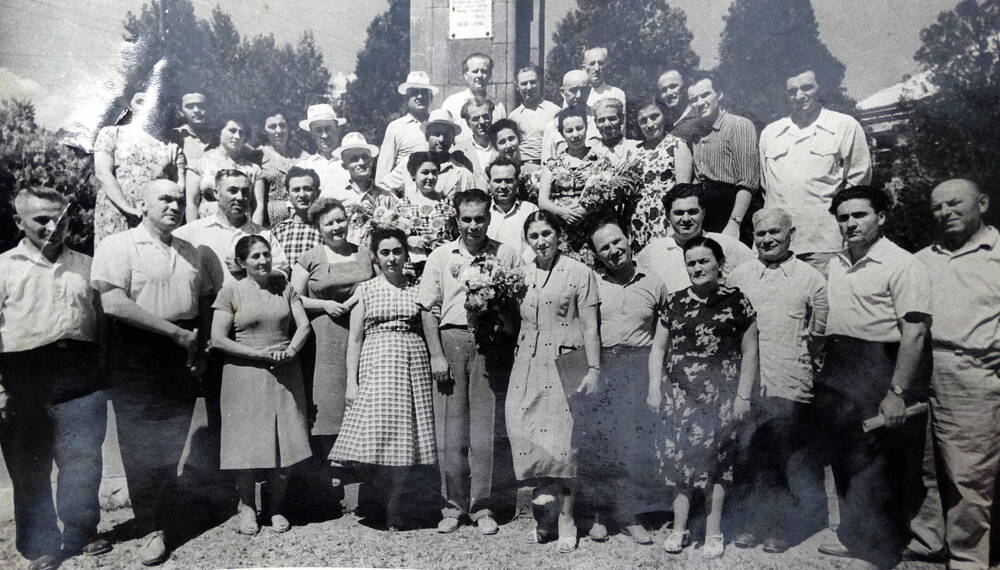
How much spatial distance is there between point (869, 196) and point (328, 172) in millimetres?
2780

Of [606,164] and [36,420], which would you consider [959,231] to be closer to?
[606,164]

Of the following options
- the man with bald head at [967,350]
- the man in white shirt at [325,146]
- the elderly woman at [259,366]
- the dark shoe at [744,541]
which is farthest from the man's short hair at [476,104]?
the dark shoe at [744,541]

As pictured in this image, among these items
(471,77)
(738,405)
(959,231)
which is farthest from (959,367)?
(471,77)

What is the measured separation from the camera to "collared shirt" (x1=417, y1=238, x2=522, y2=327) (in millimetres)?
3955

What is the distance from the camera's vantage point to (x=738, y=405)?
12.5ft

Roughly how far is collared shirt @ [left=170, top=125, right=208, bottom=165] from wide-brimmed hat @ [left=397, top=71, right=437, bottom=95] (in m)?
1.12

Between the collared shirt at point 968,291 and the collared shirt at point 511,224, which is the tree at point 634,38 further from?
the collared shirt at point 968,291

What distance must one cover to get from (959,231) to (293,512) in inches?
143

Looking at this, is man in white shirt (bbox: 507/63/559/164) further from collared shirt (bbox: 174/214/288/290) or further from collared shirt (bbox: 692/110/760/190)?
collared shirt (bbox: 174/214/288/290)

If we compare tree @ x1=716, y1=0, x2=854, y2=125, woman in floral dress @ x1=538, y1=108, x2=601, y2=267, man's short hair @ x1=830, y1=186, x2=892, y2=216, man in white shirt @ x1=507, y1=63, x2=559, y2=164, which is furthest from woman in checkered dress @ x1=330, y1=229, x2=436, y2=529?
man's short hair @ x1=830, y1=186, x2=892, y2=216

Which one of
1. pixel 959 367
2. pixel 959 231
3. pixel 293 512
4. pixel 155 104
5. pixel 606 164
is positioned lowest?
pixel 293 512

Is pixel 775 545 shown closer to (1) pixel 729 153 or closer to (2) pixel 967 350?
(2) pixel 967 350

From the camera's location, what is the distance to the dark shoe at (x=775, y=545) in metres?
3.89

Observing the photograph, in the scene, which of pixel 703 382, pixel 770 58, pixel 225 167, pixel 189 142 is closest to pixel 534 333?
pixel 703 382
